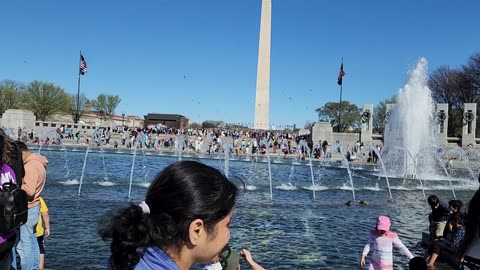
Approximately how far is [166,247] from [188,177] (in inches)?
10.1

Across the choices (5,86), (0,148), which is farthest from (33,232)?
(5,86)

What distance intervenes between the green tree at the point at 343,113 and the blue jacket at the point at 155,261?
85339 millimetres

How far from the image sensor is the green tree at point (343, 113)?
8700 centimetres

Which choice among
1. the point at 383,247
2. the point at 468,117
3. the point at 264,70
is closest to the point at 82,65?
the point at 264,70

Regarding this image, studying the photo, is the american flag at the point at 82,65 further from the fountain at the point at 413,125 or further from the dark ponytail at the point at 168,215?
the dark ponytail at the point at 168,215

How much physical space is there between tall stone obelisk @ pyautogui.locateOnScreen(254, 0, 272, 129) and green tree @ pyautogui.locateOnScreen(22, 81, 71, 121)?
39706 mm

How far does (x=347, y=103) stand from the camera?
293 feet

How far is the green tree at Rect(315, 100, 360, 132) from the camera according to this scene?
8700 centimetres

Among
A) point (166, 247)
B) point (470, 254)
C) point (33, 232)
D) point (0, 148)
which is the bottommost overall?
point (33, 232)

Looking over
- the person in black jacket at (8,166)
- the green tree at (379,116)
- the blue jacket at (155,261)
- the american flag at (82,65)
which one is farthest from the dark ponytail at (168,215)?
the green tree at (379,116)

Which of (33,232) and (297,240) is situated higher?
(33,232)

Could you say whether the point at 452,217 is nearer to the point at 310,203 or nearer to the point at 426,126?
the point at 310,203

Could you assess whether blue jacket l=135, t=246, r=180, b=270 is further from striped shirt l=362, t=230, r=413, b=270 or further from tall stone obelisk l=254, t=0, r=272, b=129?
tall stone obelisk l=254, t=0, r=272, b=129

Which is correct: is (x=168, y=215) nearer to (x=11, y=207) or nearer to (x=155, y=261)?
(x=155, y=261)
